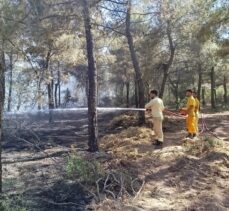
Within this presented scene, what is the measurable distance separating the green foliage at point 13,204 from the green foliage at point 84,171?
144 cm

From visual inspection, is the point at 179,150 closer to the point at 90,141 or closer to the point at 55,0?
the point at 90,141

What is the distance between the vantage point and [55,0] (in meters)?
12.0

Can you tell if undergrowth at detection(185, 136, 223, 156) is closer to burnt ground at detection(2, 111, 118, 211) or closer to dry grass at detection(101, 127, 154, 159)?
dry grass at detection(101, 127, 154, 159)

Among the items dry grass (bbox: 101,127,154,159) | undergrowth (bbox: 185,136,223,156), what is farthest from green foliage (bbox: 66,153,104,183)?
undergrowth (bbox: 185,136,223,156)

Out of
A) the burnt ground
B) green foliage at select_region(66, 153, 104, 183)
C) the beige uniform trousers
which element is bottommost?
the burnt ground

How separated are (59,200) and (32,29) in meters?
4.35

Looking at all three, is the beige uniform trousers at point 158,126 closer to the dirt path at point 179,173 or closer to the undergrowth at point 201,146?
the dirt path at point 179,173

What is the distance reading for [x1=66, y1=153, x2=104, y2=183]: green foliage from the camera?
8.97 meters

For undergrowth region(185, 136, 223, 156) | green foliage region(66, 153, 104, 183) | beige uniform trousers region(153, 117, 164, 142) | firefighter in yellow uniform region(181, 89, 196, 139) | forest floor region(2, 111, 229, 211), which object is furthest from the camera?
firefighter in yellow uniform region(181, 89, 196, 139)

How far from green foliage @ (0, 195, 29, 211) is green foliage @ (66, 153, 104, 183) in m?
1.44

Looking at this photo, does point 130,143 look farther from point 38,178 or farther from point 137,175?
point 38,178

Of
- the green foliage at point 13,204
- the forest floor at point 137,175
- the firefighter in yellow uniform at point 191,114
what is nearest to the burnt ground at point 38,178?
the forest floor at point 137,175

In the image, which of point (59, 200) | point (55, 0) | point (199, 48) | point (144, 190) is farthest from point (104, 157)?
point (199, 48)

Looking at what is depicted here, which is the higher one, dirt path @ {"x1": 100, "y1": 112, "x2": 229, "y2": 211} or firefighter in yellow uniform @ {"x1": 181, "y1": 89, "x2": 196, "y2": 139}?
firefighter in yellow uniform @ {"x1": 181, "y1": 89, "x2": 196, "y2": 139}
